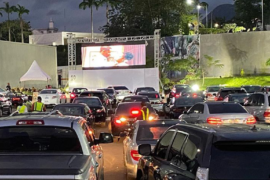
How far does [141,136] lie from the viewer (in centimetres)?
1064

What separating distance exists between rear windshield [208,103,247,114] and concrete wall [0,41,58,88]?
139 ft

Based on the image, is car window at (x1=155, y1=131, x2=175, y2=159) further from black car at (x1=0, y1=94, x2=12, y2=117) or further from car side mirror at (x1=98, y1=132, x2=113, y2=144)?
black car at (x1=0, y1=94, x2=12, y2=117)

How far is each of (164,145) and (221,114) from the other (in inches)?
357

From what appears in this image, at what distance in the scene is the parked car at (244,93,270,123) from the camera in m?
18.5

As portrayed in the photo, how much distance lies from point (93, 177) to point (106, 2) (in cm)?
7919

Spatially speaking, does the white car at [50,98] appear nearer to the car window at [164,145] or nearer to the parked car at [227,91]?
the parked car at [227,91]

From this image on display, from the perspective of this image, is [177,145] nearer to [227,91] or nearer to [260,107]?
[260,107]

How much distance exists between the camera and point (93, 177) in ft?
19.1

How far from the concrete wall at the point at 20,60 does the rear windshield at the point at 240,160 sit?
52835 mm

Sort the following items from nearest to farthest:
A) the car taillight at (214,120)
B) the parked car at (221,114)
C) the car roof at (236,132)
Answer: the car roof at (236,132), the parked car at (221,114), the car taillight at (214,120)

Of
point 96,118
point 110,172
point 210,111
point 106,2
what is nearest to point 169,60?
point 106,2

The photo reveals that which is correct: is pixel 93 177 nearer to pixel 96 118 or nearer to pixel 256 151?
pixel 256 151

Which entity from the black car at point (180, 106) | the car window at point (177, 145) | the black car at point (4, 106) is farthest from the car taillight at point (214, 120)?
the black car at point (4, 106)

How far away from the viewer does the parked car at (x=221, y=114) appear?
15.2 meters
